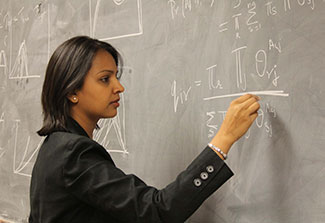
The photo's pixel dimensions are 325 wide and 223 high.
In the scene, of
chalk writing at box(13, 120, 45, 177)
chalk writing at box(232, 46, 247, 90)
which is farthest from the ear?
chalk writing at box(13, 120, 45, 177)

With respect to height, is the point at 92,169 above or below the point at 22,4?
below

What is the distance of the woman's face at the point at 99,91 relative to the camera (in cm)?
106

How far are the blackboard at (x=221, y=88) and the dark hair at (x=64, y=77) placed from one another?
0.31 meters

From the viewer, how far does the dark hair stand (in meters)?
1.05

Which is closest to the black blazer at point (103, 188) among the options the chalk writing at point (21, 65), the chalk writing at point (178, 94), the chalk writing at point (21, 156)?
the chalk writing at point (178, 94)

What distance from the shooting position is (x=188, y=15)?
4.11 ft

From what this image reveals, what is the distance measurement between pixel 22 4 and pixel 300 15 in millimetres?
1410

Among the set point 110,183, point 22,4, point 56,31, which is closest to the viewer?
point 110,183

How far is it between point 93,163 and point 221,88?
45 cm

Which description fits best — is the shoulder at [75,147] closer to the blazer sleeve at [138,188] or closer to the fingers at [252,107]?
the blazer sleeve at [138,188]

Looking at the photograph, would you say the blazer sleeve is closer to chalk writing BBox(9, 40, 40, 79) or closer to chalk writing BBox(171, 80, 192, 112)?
chalk writing BBox(171, 80, 192, 112)

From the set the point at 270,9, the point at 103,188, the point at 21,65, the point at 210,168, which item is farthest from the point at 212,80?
the point at 21,65

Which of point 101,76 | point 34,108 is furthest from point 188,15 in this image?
point 34,108

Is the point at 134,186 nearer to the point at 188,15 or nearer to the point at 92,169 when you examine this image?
the point at 92,169
